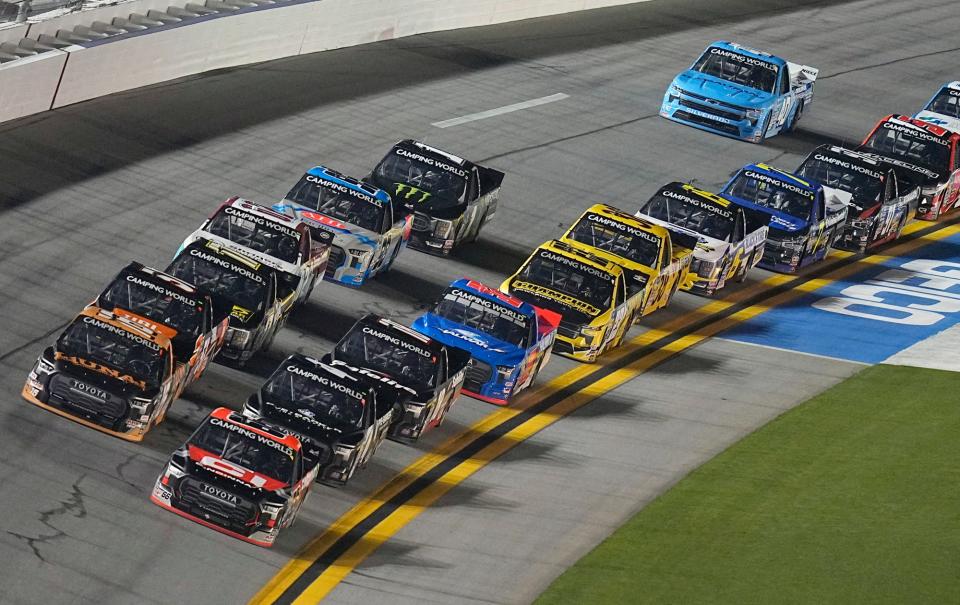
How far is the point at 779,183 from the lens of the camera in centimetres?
3575

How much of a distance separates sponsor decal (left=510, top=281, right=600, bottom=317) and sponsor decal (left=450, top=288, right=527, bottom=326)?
177cm

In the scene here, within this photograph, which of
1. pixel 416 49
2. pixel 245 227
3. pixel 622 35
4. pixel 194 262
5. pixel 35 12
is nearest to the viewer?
pixel 194 262

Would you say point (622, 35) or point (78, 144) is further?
point (622, 35)

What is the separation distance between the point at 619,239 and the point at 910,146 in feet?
39.9

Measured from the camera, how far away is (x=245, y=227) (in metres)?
Answer: 29.0

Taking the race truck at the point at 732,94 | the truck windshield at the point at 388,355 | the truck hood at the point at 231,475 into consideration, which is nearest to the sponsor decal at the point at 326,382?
the truck windshield at the point at 388,355

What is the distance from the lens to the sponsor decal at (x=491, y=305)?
90.6 ft

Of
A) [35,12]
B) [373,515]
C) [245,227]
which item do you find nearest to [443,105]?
[35,12]

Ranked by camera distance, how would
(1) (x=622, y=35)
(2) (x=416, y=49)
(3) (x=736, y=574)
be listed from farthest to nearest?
1. (1) (x=622, y=35)
2. (2) (x=416, y=49)
3. (3) (x=736, y=574)

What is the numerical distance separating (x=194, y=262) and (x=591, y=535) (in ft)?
25.4

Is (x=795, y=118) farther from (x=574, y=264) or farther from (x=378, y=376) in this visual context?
(x=378, y=376)

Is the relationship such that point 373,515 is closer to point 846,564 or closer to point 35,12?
point 846,564

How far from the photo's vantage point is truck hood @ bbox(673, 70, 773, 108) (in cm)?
4306

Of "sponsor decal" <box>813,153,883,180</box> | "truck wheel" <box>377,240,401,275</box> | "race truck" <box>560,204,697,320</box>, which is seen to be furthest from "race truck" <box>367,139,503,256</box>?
"sponsor decal" <box>813,153,883,180</box>
